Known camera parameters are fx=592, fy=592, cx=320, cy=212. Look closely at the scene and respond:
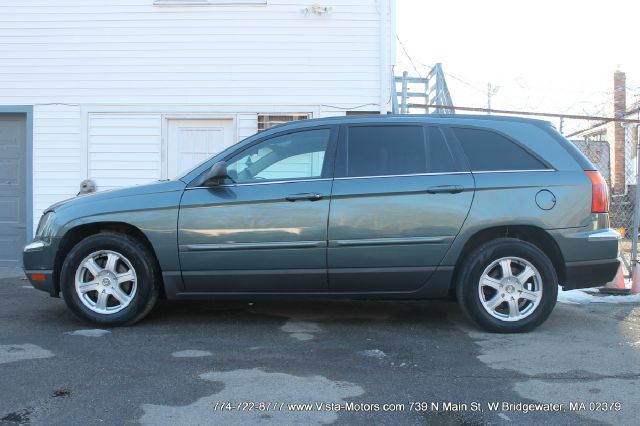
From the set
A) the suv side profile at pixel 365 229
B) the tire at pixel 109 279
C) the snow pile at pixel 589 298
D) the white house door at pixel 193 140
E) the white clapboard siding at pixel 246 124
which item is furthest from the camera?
the white house door at pixel 193 140

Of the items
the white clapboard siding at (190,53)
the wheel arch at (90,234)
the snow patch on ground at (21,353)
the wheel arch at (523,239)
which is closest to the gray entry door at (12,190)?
the white clapboard siding at (190,53)

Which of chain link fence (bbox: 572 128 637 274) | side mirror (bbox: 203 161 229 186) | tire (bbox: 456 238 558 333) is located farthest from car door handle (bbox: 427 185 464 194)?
chain link fence (bbox: 572 128 637 274)

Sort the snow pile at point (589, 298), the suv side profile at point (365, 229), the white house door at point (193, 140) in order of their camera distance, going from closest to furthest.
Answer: the suv side profile at point (365, 229) → the snow pile at point (589, 298) → the white house door at point (193, 140)

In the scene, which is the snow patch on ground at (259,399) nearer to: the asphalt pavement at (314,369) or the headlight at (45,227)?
the asphalt pavement at (314,369)

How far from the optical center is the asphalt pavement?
3.36m

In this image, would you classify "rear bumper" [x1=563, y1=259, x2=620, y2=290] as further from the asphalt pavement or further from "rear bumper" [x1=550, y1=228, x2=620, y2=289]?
the asphalt pavement

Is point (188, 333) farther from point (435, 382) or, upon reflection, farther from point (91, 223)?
point (435, 382)

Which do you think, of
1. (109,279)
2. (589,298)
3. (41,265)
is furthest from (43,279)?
(589,298)

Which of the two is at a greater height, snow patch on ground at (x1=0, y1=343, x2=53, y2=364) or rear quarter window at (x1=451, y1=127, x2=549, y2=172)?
rear quarter window at (x1=451, y1=127, x2=549, y2=172)

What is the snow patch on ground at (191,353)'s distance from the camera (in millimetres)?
4344

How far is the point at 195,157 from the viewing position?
9.05 meters

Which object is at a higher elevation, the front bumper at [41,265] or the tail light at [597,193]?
the tail light at [597,193]

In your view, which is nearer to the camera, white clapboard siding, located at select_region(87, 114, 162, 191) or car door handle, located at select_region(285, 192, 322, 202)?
car door handle, located at select_region(285, 192, 322, 202)

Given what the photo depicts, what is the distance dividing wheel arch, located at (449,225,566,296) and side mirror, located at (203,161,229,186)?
2.06 m
